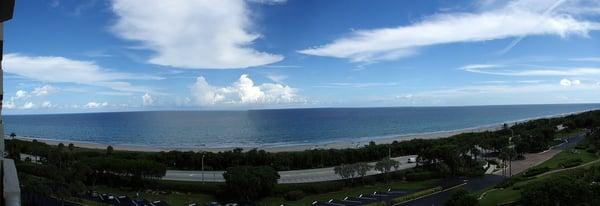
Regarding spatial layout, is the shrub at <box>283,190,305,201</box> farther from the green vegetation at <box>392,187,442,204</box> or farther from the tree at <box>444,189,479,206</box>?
the tree at <box>444,189,479,206</box>

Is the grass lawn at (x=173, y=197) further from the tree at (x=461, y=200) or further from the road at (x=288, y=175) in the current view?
the tree at (x=461, y=200)

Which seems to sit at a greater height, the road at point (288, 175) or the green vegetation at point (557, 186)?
the green vegetation at point (557, 186)

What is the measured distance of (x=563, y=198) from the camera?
3462 cm

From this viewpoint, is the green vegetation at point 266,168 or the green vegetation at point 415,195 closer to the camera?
the green vegetation at point 415,195

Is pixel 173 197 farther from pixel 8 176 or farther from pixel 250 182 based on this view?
pixel 8 176

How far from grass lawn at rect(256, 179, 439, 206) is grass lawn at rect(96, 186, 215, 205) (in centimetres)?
693

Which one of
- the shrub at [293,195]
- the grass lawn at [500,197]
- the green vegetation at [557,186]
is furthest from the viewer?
the shrub at [293,195]

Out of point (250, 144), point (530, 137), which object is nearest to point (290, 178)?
point (530, 137)

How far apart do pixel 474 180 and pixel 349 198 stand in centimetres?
1951

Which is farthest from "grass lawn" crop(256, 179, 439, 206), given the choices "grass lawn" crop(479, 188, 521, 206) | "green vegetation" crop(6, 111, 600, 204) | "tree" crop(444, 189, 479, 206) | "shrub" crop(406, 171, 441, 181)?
"tree" crop(444, 189, 479, 206)

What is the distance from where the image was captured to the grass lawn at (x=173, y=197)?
54.5m

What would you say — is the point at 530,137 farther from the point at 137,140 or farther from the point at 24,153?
the point at 137,140

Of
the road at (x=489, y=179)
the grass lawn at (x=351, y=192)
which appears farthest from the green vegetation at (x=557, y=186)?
the grass lawn at (x=351, y=192)

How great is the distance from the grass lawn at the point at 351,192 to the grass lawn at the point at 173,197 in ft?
22.7
